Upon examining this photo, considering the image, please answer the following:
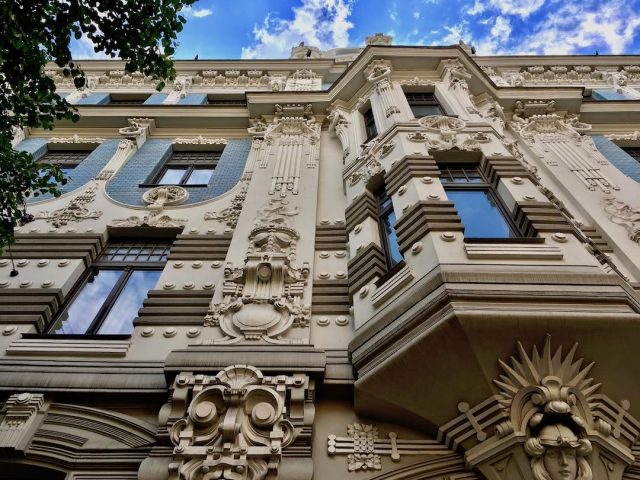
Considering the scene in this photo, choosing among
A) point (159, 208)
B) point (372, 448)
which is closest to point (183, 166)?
point (159, 208)

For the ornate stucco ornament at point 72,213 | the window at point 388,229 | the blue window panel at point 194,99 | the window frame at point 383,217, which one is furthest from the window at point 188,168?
the window at point 388,229

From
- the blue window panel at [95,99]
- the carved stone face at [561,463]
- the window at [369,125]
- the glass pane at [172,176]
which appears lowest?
the carved stone face at [561,463]

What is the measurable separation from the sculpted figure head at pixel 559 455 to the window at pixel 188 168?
32.8 ft

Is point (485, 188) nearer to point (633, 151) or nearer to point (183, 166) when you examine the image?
point (633, 151)

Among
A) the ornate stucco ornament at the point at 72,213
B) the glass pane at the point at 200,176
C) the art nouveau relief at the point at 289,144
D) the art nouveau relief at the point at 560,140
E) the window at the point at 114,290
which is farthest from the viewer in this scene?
the glass pane at the point at 200,176

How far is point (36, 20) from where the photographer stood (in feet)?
24.3

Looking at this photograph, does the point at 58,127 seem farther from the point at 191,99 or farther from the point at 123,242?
the point at 123,242

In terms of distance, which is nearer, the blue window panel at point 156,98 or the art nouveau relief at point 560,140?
the art nouveau relief at point 560,140

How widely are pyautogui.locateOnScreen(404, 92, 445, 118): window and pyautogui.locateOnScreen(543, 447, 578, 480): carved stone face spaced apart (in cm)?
889

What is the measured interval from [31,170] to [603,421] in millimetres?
8917

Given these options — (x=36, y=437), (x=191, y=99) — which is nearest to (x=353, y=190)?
(x=36, y=437)

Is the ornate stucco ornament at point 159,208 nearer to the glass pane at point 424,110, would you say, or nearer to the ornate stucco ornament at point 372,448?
the glass pane at point 424,110

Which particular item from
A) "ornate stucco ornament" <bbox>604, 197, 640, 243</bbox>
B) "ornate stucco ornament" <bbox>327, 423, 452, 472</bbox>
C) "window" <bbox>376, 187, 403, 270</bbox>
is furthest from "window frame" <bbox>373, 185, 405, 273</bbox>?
"ornate stucco ornament" <bbox>604, 197, 640, 243</bbox>

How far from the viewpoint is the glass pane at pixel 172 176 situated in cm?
1276
